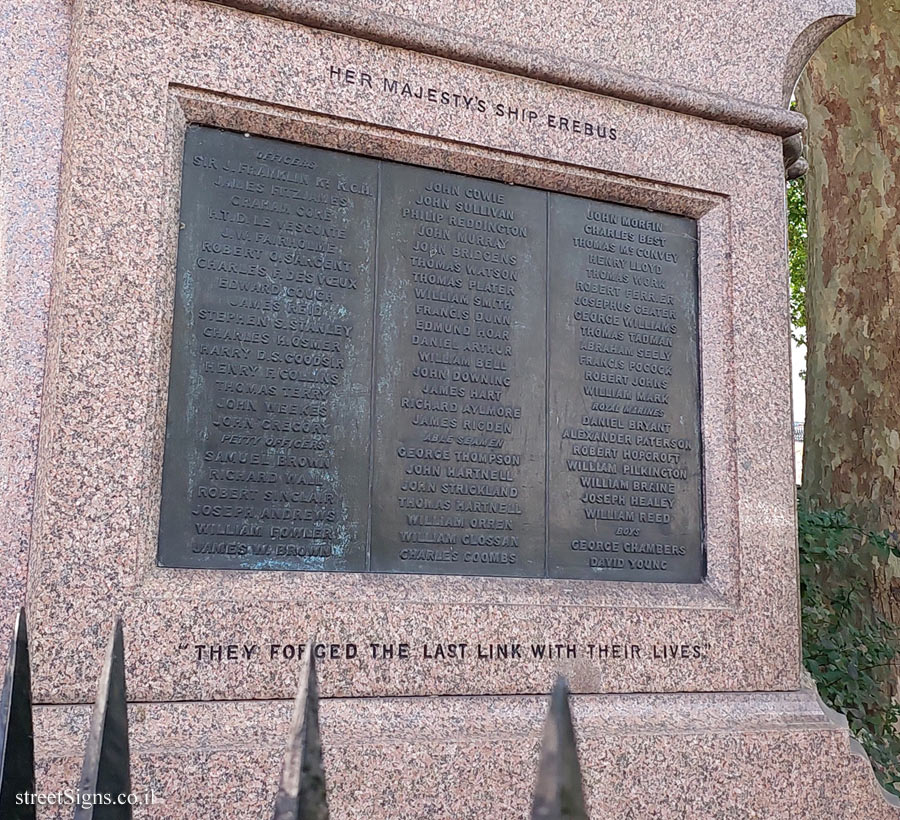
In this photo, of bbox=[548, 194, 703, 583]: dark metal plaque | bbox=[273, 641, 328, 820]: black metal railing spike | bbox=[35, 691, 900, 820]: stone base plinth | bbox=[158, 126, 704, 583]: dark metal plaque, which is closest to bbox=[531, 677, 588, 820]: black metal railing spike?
bbox=[273, 641, 328, 820]: black metal railing spike

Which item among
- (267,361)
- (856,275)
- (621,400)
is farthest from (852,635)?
(267,361)

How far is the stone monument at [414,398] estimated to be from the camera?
375cm

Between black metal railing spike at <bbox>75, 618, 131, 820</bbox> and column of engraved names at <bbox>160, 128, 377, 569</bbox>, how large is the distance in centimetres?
255

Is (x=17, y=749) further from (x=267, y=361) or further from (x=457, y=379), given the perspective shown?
(x=457, y=379)

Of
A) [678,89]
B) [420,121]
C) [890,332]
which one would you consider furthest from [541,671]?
[890,332]

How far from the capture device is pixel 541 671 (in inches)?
168

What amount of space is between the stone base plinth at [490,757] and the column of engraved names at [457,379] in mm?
671

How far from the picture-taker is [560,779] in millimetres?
1133

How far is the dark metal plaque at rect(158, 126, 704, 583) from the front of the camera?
161 inches

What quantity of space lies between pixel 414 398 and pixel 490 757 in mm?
1508

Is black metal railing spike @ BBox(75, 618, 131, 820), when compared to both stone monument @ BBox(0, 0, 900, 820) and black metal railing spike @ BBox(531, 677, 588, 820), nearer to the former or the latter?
black metal railing spike @ BBox(531, 677, 588, 820)

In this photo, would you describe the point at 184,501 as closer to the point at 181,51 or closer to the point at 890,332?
the point at 181,51

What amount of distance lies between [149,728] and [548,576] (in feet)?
5.93

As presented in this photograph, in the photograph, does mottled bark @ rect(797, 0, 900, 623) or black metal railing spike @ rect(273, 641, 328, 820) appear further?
mottled bark @ rect(797, 0, 900, 623)
